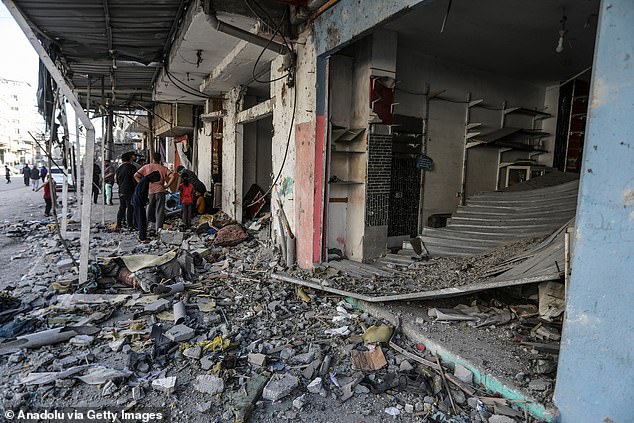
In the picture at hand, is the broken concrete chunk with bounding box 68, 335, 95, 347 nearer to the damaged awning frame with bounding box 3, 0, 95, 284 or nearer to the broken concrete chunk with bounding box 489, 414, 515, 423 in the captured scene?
the damaged awning frame with bounding box 3, 0, 95, 284

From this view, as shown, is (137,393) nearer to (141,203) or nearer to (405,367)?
(405,367)

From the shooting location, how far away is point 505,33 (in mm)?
5633

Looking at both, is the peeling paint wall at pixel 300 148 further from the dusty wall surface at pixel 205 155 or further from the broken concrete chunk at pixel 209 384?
the dusty wall surface at pixel 205 155

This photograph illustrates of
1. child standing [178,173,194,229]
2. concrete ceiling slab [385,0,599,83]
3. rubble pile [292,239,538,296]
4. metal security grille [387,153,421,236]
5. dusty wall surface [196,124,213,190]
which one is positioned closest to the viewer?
rubble pile [292,239,538,296]

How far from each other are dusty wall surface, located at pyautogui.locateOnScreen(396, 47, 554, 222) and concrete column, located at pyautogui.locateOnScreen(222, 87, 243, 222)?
157 inches

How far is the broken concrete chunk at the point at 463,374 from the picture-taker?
285 centimetres

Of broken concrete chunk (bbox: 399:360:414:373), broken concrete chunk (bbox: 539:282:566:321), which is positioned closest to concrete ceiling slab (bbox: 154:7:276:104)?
broken concrete chunk (bbox: 399:360:414:373)

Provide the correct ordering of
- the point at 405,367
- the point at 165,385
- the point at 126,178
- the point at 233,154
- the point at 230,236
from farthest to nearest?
the point at 233,154 < the point at 126,178 < the point at 230,236 < the point at 405,367 < the point at 165,385

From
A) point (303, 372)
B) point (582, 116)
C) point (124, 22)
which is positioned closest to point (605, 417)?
point (303, 372)

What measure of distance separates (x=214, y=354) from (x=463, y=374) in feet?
6.83

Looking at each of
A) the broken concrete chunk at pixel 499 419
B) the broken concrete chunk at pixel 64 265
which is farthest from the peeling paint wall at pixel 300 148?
the broken concrete chunk at pixel 499 419

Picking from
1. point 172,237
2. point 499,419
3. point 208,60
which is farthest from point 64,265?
point 499,419

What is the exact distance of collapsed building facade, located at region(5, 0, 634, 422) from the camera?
2.05m

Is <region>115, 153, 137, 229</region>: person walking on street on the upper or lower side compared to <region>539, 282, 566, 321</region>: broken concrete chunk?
upper
